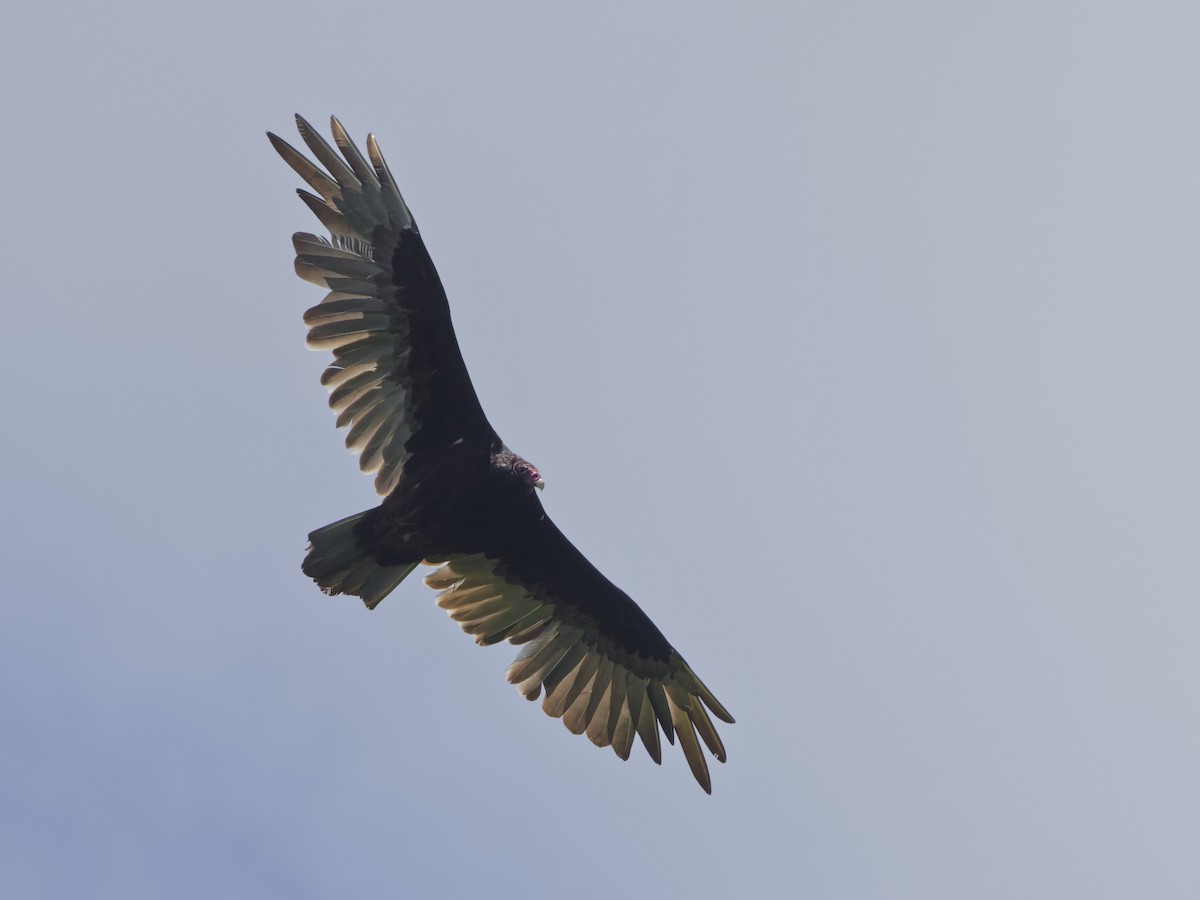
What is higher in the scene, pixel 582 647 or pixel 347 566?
pixel 582 647

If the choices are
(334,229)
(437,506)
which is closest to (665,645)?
(437,506)

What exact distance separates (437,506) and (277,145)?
2.84m

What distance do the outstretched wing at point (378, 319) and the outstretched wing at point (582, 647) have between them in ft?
4.53

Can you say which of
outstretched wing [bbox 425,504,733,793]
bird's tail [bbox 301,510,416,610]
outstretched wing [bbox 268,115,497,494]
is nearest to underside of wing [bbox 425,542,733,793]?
outstretched wing [bbox 425,504,733,793]

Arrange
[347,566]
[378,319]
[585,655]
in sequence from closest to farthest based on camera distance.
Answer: [378,319] → [347,566] → [585,655]

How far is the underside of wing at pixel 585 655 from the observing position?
12.6 meters

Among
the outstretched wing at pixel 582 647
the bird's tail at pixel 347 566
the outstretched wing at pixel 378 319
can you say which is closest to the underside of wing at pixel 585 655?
the outstretched wing at pixel 582 647

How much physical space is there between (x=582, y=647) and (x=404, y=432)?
246 centimetres

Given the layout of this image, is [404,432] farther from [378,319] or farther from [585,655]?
[585,655]

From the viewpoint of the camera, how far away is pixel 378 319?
11.4 meters

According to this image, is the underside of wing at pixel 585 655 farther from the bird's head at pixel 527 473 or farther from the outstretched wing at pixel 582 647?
the bird's head at pixel 527 473

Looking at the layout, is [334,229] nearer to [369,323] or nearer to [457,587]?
[369,323]

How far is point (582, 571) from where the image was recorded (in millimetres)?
12500

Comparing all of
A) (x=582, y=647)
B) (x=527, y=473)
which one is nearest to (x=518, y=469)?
(x=527, y=473)
